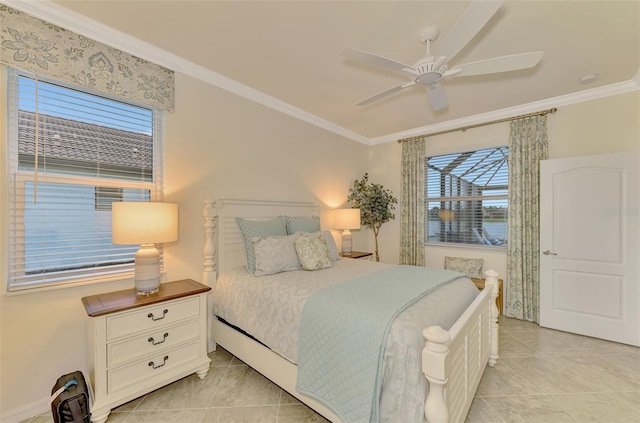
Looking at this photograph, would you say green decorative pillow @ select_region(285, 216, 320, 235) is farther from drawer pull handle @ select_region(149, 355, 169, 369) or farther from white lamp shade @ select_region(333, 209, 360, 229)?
drawer pull handle @ select_region(149, 355, 169, 369)

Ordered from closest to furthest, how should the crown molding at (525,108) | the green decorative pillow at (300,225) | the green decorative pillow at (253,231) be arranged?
the green decorative pillow at (253,231), the crown molding at (525,108), the green decorative pillow at (300,225)

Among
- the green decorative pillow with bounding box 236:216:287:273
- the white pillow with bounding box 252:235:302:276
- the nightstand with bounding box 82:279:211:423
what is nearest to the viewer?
the nightstand with bounding box 82:279:211:423

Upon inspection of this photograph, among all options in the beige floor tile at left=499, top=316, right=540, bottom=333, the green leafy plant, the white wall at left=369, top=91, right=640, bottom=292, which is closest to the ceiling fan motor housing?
Result: the white wall at left=369, top=91, right=640, bottom=292

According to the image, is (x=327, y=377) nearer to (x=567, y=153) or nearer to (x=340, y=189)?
(x=340, y=189)

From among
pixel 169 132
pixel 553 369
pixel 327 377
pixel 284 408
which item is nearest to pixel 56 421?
pixel 284 408

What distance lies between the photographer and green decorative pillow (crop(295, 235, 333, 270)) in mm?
2500

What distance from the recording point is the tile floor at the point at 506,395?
1.72 m

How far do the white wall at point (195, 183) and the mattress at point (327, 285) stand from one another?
23.8 inches

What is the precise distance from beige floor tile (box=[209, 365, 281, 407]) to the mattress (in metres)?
0.38

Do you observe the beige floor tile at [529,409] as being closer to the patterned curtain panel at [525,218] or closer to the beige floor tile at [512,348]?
the beige floor tile at [512,348]

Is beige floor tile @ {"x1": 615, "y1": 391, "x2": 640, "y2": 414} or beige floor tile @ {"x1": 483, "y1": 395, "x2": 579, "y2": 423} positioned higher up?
beige floor tile @ {"x1": 615, "y1": 391, "x2": 640, "y2": 414}

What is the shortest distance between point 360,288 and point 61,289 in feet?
6.70

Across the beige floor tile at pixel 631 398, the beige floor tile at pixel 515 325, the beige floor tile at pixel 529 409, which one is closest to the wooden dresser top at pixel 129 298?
the beige floor tile at pixel 529 409

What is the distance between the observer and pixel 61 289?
183 cm
